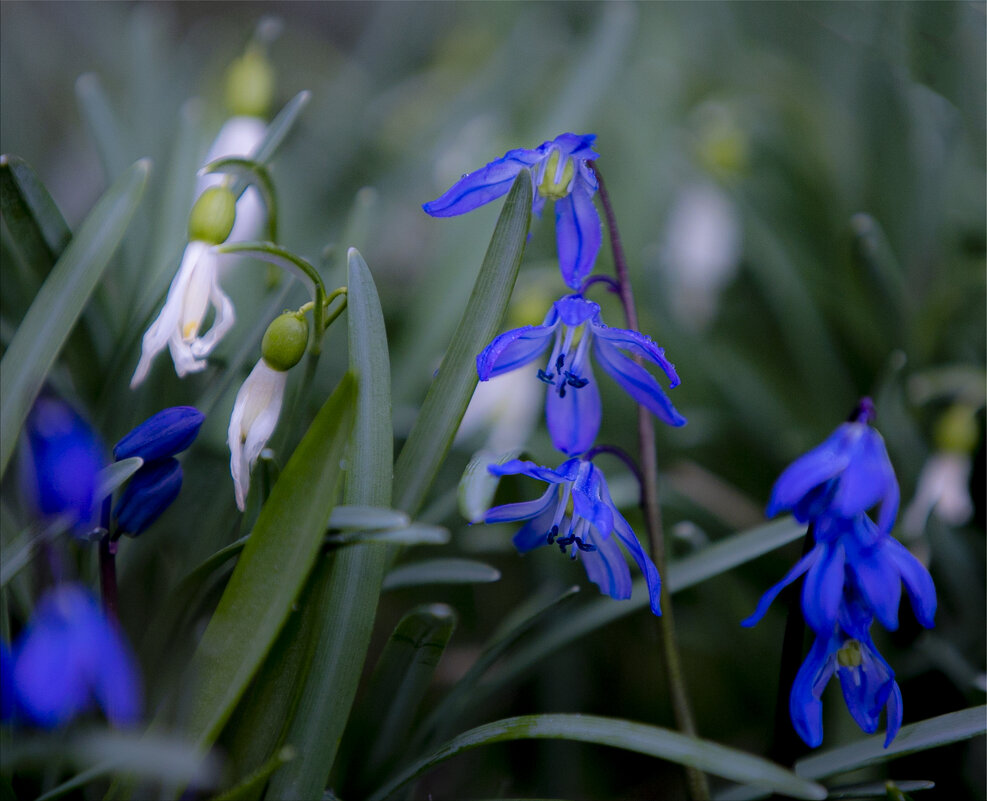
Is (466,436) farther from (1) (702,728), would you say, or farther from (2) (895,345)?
(2) (895,345)

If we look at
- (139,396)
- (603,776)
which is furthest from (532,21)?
(603,776)

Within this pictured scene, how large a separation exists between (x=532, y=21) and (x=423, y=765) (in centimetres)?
189

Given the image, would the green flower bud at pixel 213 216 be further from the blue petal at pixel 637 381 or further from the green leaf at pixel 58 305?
the blue petal at pixel 637 381

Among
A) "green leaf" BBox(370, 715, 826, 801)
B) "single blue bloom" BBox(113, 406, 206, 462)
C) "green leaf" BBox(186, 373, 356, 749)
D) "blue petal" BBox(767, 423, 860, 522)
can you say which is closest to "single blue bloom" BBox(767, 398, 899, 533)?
"blue petal" BBox(767, 423, 860, 522)

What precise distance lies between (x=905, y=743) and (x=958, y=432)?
585 millimetres

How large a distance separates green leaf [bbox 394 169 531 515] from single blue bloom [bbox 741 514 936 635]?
283 mm

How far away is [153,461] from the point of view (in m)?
0.67

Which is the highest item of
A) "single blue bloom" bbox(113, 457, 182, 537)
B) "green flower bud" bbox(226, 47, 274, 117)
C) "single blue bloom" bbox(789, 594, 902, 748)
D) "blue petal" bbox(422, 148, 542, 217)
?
"green flower bud" bbox(226, 47, 274, 117)

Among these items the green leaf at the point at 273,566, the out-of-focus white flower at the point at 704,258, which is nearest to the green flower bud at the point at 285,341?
the green leaf at the point at 273,566

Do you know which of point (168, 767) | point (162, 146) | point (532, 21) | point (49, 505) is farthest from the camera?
point (532, 21)

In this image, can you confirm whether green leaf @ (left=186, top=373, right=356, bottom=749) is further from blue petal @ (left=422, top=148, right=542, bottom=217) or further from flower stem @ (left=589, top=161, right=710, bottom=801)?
flower stem @ (left=589, top=161, right=710, bottom=801)

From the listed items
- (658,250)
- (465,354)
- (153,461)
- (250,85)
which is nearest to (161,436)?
(153,461)

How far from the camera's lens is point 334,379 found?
4.35 feet

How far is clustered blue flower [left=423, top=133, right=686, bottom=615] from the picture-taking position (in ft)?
2.15
